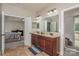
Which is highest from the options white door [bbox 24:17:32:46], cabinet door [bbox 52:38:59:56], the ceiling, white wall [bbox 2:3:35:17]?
the ceiling

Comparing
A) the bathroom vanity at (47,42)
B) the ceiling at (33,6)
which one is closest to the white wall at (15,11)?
the ceiling at (33,6)

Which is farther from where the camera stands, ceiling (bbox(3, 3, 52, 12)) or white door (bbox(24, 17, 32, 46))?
white door (bbox(24, 17, 32, 46))

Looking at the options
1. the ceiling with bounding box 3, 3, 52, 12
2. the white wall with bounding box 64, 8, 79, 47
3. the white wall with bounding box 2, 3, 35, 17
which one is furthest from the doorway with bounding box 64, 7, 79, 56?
the white wall with bounding box 2, 3, 35, 17

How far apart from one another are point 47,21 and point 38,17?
0.58 feet

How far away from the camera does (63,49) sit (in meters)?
1.56

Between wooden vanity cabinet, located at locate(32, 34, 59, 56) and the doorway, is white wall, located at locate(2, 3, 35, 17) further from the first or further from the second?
the doorway

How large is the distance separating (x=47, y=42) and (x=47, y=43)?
2cm

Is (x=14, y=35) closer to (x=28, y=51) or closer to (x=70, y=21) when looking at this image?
(x=28, y=51)

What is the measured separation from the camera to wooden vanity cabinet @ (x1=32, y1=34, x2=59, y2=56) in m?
1.55

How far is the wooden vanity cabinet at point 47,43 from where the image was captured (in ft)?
5.08

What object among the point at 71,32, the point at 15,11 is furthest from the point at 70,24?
the point at 15,11

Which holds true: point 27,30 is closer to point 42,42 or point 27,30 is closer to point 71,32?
point 42,42

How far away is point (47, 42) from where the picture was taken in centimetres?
161

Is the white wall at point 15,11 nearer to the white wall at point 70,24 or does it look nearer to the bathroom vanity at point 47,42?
the bathroom vanity at point 47,42
